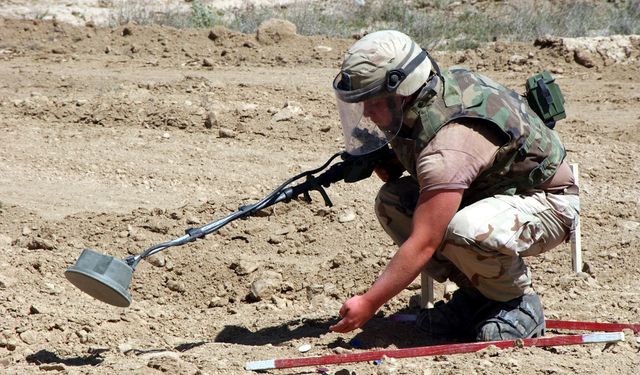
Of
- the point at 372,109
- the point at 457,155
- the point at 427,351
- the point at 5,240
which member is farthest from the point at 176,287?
the point at 457,155

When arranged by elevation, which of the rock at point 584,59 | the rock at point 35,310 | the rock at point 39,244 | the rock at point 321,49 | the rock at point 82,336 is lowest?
the rock at point 321,49

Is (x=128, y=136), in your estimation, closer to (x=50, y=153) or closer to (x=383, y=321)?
(x=50, y=153)

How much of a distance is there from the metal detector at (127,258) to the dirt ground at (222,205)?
29cm

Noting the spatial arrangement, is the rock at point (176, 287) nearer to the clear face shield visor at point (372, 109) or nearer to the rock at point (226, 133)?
the clear face shield visor at point (372, 109)

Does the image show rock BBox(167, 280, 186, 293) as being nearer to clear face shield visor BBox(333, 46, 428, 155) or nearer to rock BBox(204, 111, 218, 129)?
clear face shield visor BBox(333, 46, 428, 155)

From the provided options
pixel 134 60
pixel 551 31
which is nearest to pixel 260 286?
pixel 134 60

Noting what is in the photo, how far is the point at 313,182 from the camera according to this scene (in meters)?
3.99

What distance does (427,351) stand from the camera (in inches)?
146

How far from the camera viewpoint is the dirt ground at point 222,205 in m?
4.04

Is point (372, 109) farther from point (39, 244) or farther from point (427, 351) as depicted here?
point (39, 244)

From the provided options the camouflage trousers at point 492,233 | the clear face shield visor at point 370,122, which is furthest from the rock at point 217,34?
the clear face shield visor at point 370,122

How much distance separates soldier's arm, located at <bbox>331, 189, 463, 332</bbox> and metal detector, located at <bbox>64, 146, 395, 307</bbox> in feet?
2.06

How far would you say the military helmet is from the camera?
352 centimetres

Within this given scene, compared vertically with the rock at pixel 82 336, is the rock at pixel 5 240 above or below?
below
